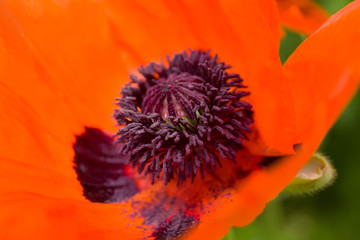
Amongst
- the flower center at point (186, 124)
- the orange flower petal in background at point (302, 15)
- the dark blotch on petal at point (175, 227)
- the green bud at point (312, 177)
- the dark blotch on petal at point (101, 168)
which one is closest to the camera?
the green bud at point (312, 177)

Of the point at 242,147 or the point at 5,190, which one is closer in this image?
the point at 5,190

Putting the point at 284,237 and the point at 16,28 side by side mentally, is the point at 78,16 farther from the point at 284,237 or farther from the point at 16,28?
the point at 284,237

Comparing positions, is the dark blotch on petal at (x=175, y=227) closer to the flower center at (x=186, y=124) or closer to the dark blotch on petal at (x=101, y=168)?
the flower center at (x=186, y=124)

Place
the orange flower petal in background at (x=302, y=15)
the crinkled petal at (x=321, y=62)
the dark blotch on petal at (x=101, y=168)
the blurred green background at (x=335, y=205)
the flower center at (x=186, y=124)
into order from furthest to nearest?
the blurred green background at (x=335, y=205)
the orange flower petal in background at (x=302, y=15)
the dark blotch on petal at (x=101, y=168)
the flower center at (x=186, y=124)
the crinkled petal at (x=321, y=62)

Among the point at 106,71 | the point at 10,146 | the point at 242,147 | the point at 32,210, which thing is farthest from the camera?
the point at 106,71

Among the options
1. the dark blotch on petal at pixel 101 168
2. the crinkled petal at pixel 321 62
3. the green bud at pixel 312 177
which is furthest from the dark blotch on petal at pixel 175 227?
the crinkled petal at pixel 321 62

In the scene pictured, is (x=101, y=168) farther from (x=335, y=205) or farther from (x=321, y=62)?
(x=335, y=205)

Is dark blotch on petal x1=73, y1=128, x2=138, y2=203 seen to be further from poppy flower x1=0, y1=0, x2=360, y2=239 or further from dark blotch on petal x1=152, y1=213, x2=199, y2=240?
dark blotch on petal x1=152, y1=213, x2=199, y2=240

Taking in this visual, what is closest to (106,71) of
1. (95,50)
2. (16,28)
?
(95,50)
